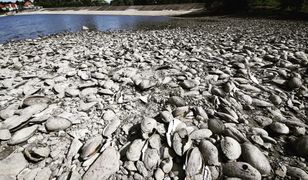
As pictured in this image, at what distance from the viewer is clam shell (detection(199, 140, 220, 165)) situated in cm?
143

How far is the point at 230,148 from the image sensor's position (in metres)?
1.50

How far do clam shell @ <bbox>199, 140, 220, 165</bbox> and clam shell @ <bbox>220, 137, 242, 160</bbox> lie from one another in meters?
0.08

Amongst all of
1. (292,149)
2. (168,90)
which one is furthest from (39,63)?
(292,149)

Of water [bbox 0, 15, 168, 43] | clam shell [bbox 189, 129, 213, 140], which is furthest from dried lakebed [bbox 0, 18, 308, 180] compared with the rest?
water [bbox 0, 15, 168, 43]

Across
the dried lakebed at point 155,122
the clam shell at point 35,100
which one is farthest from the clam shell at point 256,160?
the clam shell at point 35,100

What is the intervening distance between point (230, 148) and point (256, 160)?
0.20 meters

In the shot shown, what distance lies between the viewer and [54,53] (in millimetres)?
4832

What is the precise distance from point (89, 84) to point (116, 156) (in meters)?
1.54

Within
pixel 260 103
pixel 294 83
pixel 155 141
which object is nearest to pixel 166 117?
pixel 155 141

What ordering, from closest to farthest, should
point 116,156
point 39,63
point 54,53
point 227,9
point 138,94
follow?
point 116,156, point 138,94, point 39,63, point 54,53, point 227,9

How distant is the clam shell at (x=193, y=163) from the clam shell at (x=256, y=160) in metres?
0.38

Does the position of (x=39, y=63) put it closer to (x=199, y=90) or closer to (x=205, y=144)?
(x=199, y=90)

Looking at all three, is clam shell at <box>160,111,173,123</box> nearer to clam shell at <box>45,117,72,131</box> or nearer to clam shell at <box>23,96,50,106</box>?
clam shell at <box>45,117,72,131</box>

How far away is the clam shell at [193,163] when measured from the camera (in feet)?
4.42
